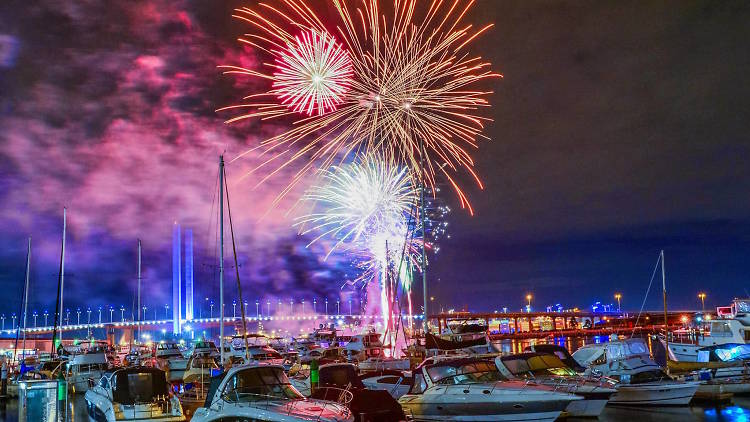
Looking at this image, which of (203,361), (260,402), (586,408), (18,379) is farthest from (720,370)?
(18,379)

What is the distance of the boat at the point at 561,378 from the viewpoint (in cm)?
2162

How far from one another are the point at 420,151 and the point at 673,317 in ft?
574

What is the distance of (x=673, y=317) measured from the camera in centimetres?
18488

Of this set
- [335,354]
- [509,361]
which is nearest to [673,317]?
[335,354]

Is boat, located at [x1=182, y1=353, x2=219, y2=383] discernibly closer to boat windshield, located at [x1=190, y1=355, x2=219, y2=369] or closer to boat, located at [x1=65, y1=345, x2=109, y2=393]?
boat windshield, located at [x1=190, y1=355, x2=219, y2=369]

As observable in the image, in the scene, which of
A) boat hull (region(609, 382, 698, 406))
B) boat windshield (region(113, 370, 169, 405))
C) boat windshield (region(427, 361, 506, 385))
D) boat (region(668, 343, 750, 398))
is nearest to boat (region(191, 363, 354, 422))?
boat windshield (region(113, 370, 169, 405))

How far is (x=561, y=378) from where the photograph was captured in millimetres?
21812

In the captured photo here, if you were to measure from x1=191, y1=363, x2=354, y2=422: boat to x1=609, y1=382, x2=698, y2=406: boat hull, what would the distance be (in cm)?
1546

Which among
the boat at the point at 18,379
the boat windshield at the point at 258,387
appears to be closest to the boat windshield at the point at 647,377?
the boat windshield at the point at 258,387

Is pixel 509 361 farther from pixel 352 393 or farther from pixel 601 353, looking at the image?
pixel 601 353

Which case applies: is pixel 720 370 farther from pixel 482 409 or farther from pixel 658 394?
pixel 482 409

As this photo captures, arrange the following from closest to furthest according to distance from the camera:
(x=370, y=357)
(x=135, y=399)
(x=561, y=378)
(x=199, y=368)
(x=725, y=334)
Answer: (x=135, y=399) < (x=561, y=378) < (x=199, y=368) < (x=725, y=334) < (x=370, y=357)

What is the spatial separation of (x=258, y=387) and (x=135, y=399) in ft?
18.0

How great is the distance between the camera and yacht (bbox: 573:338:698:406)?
1016 inches
